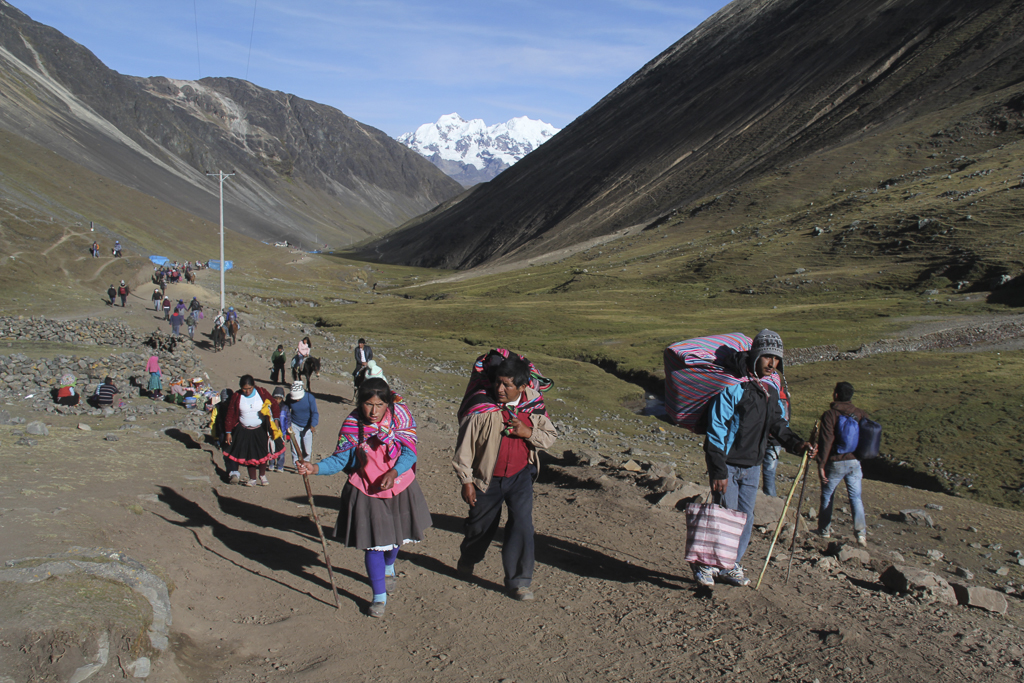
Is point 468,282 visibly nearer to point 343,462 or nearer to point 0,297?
point 0,297

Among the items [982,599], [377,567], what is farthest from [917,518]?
[377,567]

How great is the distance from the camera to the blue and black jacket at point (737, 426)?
690 cm

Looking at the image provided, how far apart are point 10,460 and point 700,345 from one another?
33.1ft

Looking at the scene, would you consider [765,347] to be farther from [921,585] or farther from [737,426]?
[921,585]

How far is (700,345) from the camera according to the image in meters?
7.41

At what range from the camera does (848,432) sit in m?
9.52

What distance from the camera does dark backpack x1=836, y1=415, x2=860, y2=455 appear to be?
9.51m

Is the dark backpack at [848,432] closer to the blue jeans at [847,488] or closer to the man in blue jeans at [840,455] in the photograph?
the man in blue jeans at [840,455]

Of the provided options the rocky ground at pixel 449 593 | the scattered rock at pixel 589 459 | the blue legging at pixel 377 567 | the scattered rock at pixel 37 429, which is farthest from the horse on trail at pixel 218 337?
the blue legging at pixel 377 567

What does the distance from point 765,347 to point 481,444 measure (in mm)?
3014

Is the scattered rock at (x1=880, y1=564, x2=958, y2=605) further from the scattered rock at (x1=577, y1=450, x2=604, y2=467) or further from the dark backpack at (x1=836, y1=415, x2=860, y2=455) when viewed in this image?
the scattered rock at (x1=577, y1=450, x2=604, y2=467)

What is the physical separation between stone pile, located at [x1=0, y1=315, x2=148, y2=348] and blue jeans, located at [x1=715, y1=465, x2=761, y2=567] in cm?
2490

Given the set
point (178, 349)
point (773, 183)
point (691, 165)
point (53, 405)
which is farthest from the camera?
point (691, 165)

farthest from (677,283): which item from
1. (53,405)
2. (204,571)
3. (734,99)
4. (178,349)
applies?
(734,99)
